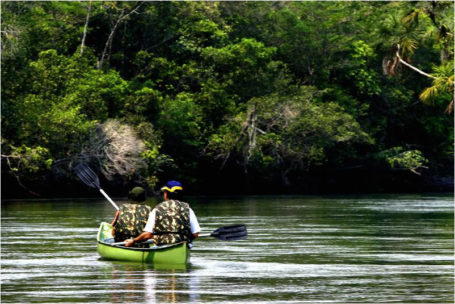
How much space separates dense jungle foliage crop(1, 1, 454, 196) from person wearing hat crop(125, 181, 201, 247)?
921 inches

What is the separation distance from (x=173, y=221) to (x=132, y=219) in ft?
4.17

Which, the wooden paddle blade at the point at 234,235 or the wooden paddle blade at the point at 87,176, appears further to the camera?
the wooden paddle blade at the point at 87,176

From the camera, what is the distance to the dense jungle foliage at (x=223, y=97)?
4884 cm

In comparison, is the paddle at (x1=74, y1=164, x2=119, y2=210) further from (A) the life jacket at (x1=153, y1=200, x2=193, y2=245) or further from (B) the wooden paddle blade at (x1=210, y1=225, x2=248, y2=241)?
(A) the life jacket at (x1=153, y1=200, x2=193, y2=245)

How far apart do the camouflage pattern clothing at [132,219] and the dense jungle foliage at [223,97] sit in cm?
2278

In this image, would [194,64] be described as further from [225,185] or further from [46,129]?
[46,129]

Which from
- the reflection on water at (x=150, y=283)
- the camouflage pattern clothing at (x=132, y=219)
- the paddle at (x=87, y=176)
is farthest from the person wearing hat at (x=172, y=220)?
the paddle at (x=87, y=176)

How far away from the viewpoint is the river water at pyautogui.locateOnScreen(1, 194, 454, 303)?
14117 mm

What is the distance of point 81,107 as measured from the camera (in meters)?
50.2

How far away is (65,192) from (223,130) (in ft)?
28.3

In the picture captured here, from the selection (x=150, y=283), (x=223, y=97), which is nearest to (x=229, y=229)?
(x=150, y=283)

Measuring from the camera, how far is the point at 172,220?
1772cm

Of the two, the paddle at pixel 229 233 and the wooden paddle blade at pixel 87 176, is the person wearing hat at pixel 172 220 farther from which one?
the wooden paddle blade at pixel 87 176

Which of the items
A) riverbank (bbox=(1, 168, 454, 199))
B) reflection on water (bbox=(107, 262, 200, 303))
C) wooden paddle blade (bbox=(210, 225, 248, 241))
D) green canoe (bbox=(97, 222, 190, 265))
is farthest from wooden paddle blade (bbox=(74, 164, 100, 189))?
riverbank (bbox=(1, 168, 454, 199))
